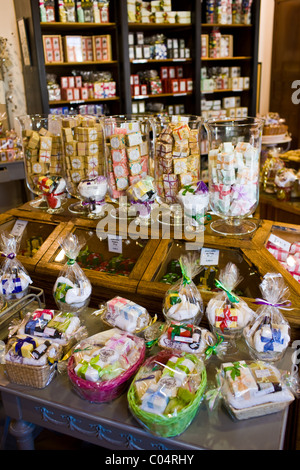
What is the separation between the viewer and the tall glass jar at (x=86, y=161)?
1931mm

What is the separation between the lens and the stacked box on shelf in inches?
76.9

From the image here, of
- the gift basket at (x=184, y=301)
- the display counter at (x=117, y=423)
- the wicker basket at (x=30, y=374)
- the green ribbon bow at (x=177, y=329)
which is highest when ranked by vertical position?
the gift basket at (x=184, y=301)

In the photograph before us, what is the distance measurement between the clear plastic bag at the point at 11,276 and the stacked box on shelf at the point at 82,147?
51 centimetres

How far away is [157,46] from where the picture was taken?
4648 millimetres

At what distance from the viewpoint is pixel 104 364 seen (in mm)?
1244

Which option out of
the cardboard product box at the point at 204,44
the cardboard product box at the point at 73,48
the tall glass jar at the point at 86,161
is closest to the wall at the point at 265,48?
the cardboard product box at the point at 204,44

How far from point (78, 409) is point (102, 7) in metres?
4.02

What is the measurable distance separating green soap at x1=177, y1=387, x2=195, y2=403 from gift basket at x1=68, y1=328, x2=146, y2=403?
176 mm

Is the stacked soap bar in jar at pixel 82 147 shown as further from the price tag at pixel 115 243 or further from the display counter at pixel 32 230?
the price tag at pixel 115 243

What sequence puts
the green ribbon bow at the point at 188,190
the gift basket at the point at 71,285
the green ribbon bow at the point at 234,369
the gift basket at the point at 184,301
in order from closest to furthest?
the green ribbon bow at the point at 234,369 → the gift basket at the point at 184,301 → the gift basket at the point at 71,285 → the green ribbon bow at the point at 188,190

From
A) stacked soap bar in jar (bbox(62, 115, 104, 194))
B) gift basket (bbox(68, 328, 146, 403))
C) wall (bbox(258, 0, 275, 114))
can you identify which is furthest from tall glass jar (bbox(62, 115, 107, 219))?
wall (bbox(258, 0, 275, 114))

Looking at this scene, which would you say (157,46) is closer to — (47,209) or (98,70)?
(98,70)

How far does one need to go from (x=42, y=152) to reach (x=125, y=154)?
1.60ft

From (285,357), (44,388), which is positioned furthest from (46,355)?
(285,357)
